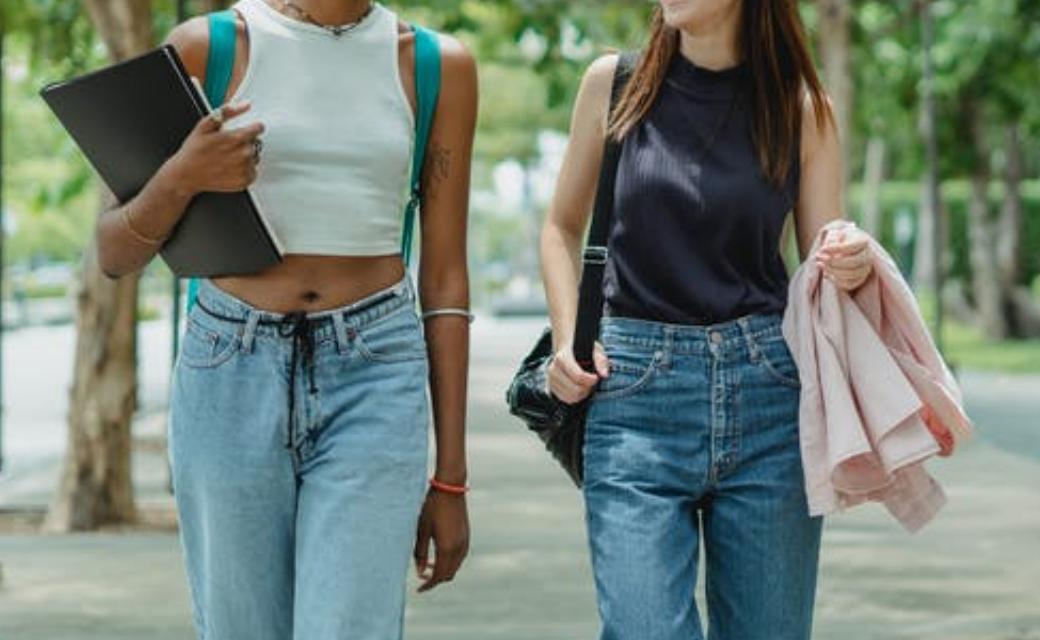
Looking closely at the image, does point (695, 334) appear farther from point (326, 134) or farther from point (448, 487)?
point (326, 134)

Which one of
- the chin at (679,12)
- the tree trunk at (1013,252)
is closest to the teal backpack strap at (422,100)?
the chin at (679,12)

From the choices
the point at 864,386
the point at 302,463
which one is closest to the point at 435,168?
the point at 302,463

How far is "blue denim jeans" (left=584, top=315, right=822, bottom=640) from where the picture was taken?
3697mm

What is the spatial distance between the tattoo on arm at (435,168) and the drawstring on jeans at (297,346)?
1.20 feet

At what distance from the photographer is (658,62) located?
3852 millimetres

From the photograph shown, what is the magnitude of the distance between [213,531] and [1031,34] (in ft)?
86.2

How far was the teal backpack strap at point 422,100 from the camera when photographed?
3.54 meters

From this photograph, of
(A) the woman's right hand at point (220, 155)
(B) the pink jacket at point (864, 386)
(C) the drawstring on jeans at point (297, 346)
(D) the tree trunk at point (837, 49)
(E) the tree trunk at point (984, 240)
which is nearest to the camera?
(A) the woman's right hand at point (220, 155)

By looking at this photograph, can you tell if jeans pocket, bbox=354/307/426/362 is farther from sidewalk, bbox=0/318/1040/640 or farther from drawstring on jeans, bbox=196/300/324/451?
sidewalk, bbox=0/318/1040/640

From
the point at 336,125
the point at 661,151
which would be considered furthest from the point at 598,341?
the point at 336,125

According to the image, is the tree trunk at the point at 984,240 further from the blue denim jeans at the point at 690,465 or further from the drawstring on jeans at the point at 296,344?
the drawstring on jeans at the point at 296,344

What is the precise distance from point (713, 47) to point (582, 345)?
0.56 m

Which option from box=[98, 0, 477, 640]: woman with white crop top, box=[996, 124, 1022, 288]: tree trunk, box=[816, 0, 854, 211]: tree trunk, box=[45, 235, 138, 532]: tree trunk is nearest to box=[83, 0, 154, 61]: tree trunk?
box=[45, 235, 138, 532]: tree trunk

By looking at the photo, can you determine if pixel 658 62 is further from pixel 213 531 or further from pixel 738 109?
pixel 213 531
